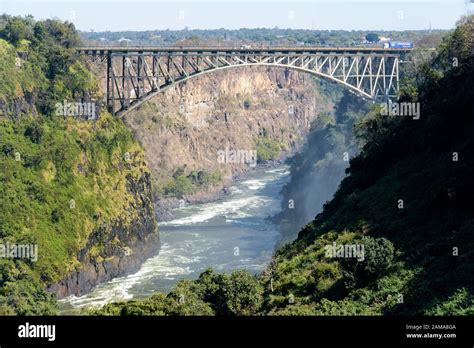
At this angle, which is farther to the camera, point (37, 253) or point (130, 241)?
point (130, 241)

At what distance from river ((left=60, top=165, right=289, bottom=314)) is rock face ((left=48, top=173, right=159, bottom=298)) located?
0.57 metres

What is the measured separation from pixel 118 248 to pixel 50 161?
6.60 m

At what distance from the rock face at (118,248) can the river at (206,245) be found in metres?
0.57

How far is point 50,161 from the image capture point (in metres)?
54.6

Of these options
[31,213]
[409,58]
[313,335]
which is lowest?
[31,213]

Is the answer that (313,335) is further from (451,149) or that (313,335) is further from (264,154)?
(264,154)

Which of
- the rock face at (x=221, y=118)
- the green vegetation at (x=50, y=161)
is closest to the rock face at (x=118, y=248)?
the green vegetation at (x=50, y=161)

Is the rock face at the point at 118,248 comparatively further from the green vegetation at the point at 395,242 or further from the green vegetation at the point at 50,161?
the green vegetation at the point at 395,242

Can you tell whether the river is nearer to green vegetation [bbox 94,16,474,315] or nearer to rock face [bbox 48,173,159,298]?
rock face [bbox 48,173,159,298]

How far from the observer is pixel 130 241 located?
190 feet

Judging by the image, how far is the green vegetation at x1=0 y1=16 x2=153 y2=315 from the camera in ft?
158

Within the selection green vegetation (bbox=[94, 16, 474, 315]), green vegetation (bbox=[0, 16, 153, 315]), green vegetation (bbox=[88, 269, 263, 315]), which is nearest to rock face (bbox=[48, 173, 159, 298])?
green vegetation (bbox=[0, 16, 153, 315])

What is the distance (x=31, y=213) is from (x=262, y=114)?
216ft

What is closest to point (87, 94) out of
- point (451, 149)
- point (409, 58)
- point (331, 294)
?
point (409, 58)
